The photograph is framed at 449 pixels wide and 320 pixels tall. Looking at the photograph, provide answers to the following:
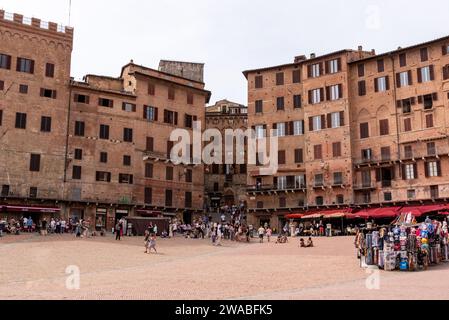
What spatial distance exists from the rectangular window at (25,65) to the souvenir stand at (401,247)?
3834 centimetres

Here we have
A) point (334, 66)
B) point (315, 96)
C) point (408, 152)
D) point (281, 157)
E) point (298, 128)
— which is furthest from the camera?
point (281, 157)

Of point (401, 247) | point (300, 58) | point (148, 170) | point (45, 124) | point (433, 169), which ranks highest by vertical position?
point (300, 58)

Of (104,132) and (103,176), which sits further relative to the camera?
(104,132)

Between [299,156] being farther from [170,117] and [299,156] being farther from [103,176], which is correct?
[103,176]

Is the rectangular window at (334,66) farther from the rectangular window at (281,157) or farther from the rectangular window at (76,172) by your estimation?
the rectangular window at (76,172)

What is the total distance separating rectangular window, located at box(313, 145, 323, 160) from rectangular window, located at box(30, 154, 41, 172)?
29.2 m

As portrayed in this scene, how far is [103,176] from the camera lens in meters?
50.3

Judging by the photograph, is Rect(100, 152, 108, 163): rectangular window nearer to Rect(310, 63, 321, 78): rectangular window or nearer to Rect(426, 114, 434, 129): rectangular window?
Rect(310, 63, 321, 78): rectangular window

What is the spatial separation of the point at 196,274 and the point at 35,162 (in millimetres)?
32619

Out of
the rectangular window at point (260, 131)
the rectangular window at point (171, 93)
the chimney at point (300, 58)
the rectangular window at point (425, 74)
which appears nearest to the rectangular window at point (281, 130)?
the rectangular window at point (260, 131)

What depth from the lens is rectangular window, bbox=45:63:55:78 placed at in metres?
48.8

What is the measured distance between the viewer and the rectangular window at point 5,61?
152ft

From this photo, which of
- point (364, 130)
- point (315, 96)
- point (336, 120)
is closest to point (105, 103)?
point (315, 96)

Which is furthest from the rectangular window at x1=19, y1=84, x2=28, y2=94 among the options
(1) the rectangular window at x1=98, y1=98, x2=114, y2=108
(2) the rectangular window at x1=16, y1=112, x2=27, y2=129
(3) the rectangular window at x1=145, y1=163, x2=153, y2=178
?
(3) the rectangular window at x1=145, y1=163, x2=153, y2=178
